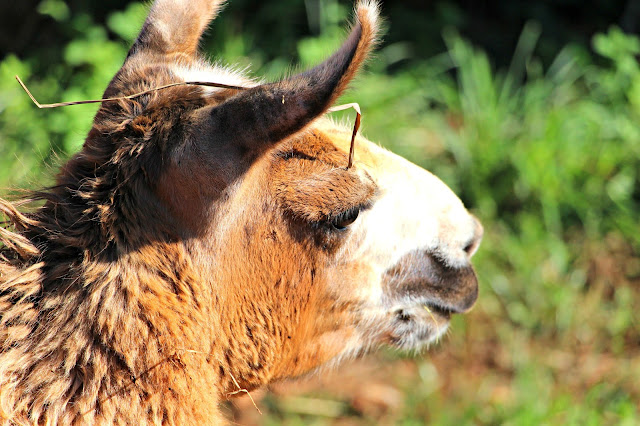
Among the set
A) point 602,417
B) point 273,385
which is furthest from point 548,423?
point 273,385

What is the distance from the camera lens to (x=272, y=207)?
234 cm

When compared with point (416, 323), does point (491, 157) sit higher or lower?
lower

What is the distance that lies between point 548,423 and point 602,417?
412mm

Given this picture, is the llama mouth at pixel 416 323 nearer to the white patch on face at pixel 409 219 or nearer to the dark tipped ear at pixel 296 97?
the white patch on face at pixel 409 219

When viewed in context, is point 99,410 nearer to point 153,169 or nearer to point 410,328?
point 153,169

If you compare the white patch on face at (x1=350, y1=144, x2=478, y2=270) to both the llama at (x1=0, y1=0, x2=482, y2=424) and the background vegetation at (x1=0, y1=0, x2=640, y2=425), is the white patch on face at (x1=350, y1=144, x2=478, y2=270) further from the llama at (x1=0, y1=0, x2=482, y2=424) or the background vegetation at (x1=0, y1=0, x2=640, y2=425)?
the background vegetation at (x1=0, y1=0, x2=640, y2=425)

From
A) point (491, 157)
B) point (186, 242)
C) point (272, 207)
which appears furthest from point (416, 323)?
point (491, 157)

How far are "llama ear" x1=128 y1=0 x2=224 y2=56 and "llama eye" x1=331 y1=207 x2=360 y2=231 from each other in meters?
0.85

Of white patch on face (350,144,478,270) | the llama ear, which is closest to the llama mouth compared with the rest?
white patch on face (350,144,478,270)

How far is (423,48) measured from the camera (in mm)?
6973

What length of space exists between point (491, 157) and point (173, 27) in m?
3.60

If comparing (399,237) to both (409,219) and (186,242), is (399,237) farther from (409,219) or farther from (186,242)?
(186,242)

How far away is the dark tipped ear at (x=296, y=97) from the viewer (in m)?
1.91

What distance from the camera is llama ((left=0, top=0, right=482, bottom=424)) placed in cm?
210
